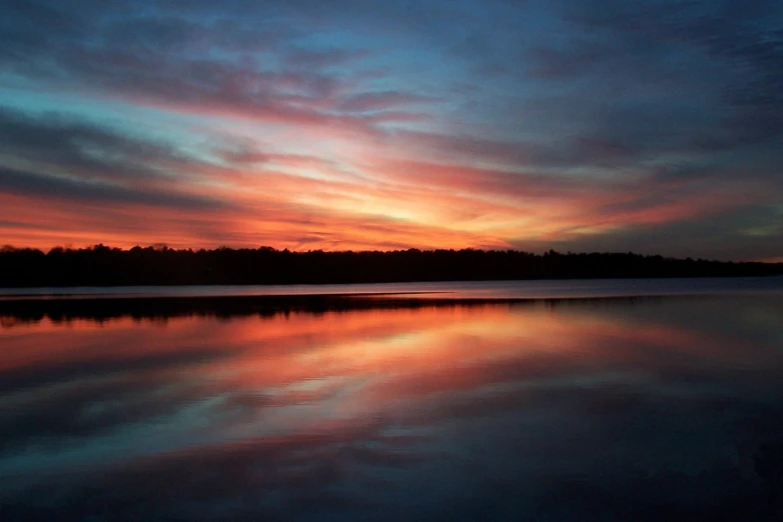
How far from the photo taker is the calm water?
15.7 ft

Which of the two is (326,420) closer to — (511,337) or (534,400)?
(534,400)

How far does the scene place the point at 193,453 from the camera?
6043mm

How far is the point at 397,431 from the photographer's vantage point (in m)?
6.79

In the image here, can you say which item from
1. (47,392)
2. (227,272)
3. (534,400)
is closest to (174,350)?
(47,392)

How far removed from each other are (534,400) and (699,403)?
204cm

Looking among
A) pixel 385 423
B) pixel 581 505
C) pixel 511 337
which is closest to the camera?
pixel 581 505

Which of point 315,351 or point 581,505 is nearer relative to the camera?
point 581,505

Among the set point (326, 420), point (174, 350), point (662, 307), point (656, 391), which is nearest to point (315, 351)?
point (174, 350)

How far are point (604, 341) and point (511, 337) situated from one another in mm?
2201

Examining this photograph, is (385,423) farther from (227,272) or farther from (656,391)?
(227,272)

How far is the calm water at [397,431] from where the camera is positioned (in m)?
4.78

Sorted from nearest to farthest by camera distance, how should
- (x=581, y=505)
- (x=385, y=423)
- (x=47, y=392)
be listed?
(x=581, y=505), (x=385, y=423), (x=47, y=392)

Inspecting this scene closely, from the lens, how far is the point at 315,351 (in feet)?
43.1

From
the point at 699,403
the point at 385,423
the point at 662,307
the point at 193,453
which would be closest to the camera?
the point at 193,453
